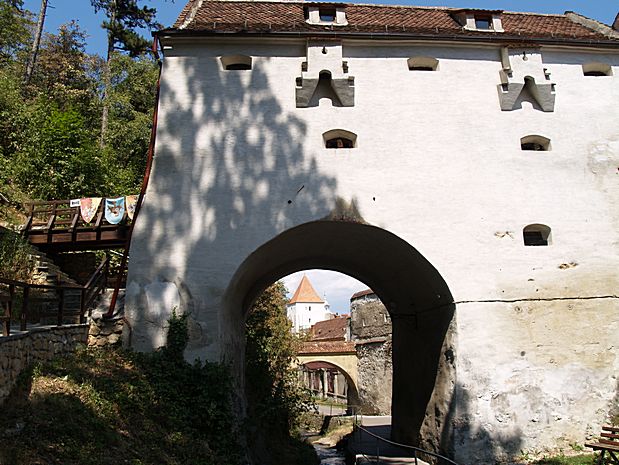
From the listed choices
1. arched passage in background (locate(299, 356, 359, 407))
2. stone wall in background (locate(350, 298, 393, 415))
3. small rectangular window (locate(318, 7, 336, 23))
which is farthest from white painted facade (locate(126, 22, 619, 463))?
stone wall in background (locate(350, 298, 393, 415))

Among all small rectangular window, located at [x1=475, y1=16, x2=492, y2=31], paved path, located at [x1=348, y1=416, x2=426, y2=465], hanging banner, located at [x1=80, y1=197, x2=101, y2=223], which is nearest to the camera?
paved path, located at [x1=348, y1=416, x2=426, y2=465]

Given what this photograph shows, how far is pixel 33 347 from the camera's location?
782 cm

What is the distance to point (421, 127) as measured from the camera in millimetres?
10969

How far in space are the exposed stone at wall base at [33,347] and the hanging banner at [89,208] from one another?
218 inches

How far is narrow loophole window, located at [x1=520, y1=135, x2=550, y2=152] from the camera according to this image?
1127cm

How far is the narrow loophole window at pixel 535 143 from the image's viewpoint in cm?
1127

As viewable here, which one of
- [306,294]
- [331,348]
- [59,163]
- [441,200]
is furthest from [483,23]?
[306,294]

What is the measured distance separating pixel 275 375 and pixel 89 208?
792 cm

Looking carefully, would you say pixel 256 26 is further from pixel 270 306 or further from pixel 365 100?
pixel 270 306

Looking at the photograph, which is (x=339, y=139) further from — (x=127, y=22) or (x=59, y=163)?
(x=127, y=22)

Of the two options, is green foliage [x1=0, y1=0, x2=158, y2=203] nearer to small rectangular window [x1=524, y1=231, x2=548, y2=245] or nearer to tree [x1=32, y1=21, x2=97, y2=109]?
tree [x1=32, y1=21, x2=97, y2=109]

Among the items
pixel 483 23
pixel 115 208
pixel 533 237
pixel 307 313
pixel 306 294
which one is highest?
pixel 306 294

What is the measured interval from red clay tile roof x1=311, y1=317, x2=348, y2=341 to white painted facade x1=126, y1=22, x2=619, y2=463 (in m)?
35.9

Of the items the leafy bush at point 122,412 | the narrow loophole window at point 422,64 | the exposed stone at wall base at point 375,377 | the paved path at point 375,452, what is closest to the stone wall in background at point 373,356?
the exposed stone at wall base at point 375,377
